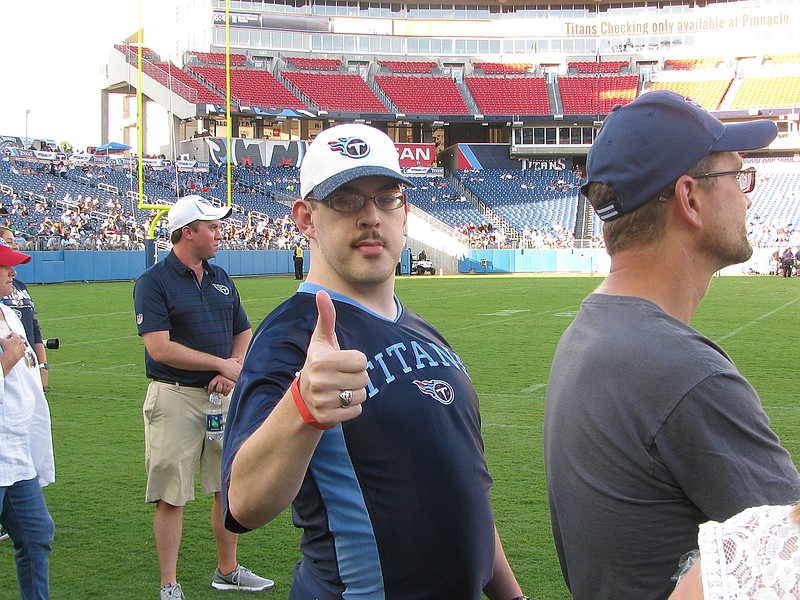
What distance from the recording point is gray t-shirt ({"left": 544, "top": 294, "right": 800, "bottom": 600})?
1653 millimetres

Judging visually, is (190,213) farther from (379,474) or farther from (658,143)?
(658,143)

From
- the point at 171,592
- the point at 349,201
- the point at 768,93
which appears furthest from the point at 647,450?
the point at 768,93

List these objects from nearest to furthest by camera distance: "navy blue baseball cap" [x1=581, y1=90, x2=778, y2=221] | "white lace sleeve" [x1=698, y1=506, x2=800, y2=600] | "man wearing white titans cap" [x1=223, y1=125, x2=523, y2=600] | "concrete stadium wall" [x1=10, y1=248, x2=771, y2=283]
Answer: "white lace sleeve" [x1=698, y1=506, x2=800, y2=600] → "navy blue baseball cap" [x1=581, y1=90, x2=778, y2=221] → "man wearing white titans cap" [x1=223, y1=125, x2=523, y2=600] → "concrete stadium wall" [x1=10, y1=248, x2=771, y2=283]

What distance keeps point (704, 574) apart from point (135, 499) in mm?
6054

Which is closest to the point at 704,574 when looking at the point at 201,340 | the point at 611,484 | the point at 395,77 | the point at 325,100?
the point at 611,484

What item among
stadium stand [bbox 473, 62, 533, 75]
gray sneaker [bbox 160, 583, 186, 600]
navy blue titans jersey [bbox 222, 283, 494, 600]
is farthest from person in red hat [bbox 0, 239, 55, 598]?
stadium stand [bbox 473, 62, 533, 75]

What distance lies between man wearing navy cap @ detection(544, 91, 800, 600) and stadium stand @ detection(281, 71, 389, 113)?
2424 inches

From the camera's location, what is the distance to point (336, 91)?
64.0 metres

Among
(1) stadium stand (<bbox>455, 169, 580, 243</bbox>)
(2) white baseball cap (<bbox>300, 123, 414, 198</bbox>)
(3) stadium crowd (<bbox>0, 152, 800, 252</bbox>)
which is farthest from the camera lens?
(1) stadium stand (<bbox>455, 169, 580, 243</bbox>)

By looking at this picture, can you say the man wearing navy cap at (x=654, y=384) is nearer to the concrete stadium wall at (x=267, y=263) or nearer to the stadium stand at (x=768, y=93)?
the concrete stadium wall at (x=267, y=263)

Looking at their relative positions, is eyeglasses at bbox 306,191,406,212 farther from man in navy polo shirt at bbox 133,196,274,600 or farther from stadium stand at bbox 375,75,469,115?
stadium stand at bbox 375,75,469,115

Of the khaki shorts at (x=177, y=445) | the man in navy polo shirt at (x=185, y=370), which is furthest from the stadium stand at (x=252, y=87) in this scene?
the khaki shorts at (x=177, y=445)

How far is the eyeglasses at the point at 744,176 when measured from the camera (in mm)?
1974

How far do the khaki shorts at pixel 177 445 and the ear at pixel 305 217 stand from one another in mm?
2671
